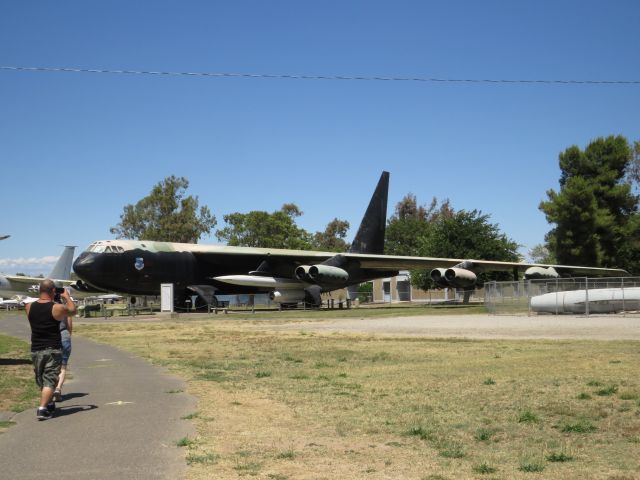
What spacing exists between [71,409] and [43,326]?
1.16 meters

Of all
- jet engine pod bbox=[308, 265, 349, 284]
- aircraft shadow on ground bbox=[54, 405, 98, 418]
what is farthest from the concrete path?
jet engine pod bbox=[308, 265, 349, 284]

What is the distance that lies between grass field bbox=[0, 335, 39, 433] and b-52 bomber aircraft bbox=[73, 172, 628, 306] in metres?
20.1

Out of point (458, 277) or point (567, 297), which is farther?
point (458, 277)

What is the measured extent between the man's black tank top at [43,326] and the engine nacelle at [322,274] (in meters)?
31.7

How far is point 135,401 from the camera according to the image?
9117 mm

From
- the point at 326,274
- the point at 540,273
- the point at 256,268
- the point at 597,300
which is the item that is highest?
the point at 256,268

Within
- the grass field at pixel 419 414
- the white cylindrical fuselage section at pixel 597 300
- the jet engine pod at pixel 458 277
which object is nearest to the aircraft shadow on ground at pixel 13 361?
the grass field at pixel 419 414

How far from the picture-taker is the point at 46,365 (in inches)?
324

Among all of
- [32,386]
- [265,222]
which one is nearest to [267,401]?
[32,386]

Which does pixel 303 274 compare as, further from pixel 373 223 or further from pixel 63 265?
pixel 63 265

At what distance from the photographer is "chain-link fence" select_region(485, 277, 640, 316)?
29.4m

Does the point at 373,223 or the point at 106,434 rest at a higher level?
the point at 373,223

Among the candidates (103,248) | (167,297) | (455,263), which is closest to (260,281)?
(167,297)

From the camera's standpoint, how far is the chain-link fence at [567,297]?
29.4m
